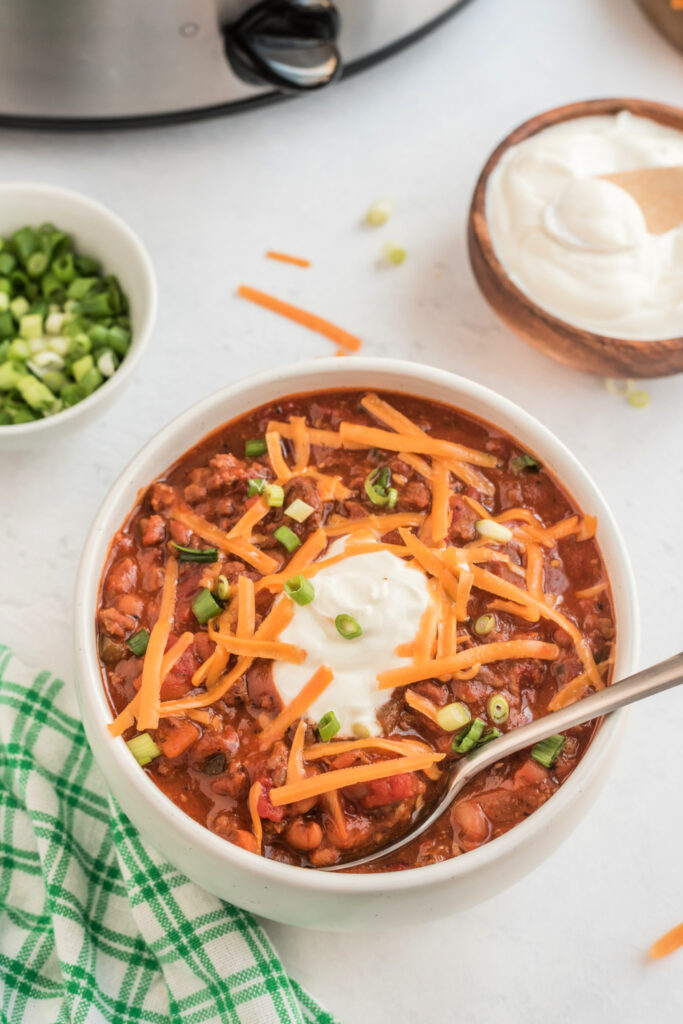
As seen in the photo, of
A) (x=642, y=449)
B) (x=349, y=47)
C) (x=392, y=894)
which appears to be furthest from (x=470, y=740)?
(x=349, y=47)

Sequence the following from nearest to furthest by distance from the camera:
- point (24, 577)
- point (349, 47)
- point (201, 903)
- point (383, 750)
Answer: point (383, 750) → point (201, 903) → point (24, 577) → point (349, 47)

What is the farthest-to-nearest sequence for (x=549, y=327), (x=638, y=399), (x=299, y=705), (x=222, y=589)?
(x=638, y=399) < (x=549, y=327) < (x=222, y=589) < (x=299, y=705)

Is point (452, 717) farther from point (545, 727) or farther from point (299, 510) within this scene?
point (299, 510)

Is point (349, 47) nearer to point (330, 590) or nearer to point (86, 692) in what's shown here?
point (330, 590)

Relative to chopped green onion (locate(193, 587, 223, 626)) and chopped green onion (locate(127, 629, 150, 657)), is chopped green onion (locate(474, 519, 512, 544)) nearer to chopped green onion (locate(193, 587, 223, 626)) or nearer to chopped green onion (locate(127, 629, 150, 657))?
chopped green onion (locate(193, 587, 223, 626))

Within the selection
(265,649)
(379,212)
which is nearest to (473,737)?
(265,649)

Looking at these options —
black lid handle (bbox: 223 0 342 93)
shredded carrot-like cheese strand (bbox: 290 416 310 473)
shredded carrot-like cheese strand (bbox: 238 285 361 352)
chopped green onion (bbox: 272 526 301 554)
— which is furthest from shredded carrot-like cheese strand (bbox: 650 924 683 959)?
black lid handle (bbox: 223 0 342 93)

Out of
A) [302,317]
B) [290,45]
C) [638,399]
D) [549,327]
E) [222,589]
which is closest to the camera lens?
[222,589]
